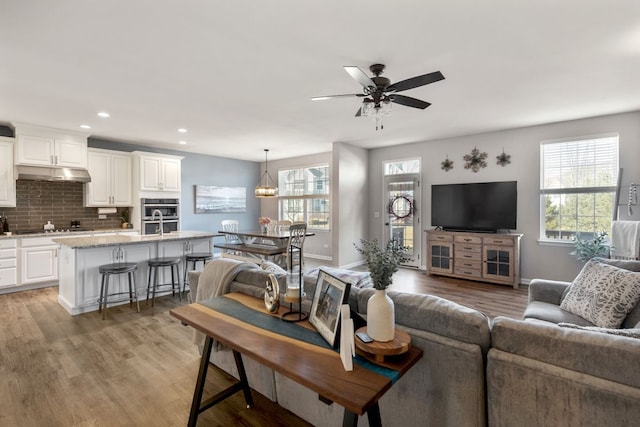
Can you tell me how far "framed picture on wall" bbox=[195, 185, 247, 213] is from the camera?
24.6 ft

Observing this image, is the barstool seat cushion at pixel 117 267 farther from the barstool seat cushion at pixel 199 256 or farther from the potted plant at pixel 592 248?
the potted plant at pixel 592 248

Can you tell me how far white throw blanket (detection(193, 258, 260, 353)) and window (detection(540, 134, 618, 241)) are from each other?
16.6 feet

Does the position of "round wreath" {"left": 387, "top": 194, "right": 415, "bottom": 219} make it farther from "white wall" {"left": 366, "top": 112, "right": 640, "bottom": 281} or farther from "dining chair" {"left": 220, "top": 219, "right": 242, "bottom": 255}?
"dining chair" {"left": 220, "top": 219, "right": 242, "bottom": 255}

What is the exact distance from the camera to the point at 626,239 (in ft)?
13.0

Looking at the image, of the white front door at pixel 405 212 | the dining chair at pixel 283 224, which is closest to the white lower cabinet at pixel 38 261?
the dining chair at pixel 283 224

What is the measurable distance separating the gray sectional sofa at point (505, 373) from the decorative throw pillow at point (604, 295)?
1.15 m

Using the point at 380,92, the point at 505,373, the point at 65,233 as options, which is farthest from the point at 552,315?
the point at 65,233

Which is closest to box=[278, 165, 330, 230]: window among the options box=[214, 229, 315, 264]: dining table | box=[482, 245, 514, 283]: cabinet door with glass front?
box=[214, 229, 315, 264]: dining table

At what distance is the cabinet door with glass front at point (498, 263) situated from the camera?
496 cm

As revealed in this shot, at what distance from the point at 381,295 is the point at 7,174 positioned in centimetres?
623

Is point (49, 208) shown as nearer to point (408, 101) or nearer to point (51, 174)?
point (51, 174)

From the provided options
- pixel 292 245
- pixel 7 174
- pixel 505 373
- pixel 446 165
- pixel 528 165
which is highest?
pixel 446 165

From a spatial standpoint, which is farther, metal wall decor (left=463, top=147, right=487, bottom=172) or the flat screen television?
metal wall decor (left=463, top=147, right=487, bottom=172)

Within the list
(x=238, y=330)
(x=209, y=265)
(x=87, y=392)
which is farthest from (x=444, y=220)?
(x=87, y=392)
